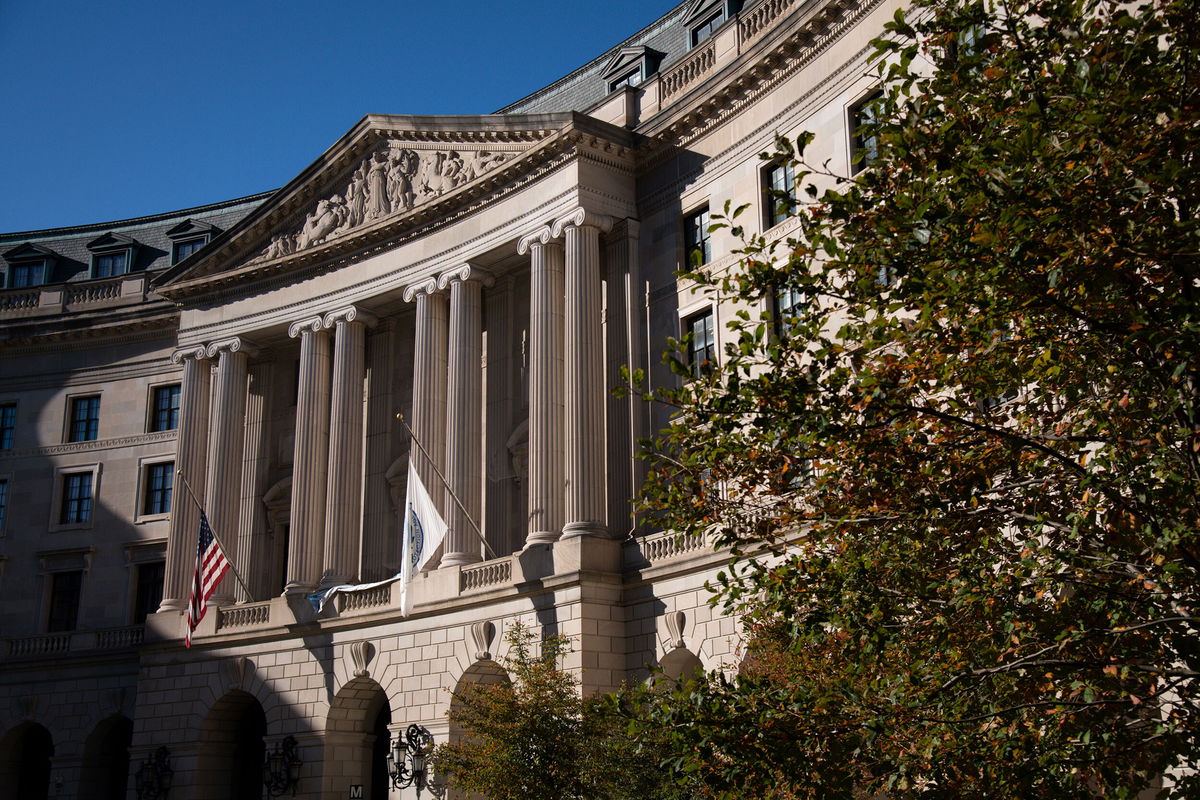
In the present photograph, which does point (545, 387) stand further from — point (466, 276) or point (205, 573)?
point (205, 573)

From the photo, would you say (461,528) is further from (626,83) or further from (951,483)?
(951,483)

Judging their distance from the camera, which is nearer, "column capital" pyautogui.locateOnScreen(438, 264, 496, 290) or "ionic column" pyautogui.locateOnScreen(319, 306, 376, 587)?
"column capital" pyautogui.locateOnScreen(438, 264, 496, 290)

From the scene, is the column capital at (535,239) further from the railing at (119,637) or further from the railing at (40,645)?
the railing at (40,645)

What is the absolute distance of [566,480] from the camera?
1497 inches

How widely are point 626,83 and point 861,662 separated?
1267 inches

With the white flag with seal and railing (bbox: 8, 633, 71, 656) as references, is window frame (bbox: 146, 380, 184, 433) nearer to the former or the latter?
railing (bbox: 8, 633, 71, 656)

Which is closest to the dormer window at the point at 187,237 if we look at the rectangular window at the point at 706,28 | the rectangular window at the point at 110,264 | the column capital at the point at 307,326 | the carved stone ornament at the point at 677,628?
the rectangular window at the point at 110,264

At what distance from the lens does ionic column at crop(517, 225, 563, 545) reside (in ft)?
125

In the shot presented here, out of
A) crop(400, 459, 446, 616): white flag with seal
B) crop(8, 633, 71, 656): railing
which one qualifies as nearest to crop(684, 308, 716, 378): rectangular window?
crop(400, 459, 446, 616): white flag with seal

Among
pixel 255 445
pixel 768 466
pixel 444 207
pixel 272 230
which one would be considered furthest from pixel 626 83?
pixel 768 466

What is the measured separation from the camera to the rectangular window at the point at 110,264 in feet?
200

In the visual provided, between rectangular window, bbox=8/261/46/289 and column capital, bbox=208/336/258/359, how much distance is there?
17.2 m

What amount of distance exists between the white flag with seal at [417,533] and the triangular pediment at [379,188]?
1043 cm

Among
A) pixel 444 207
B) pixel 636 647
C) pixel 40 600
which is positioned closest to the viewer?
pixel 636 647
